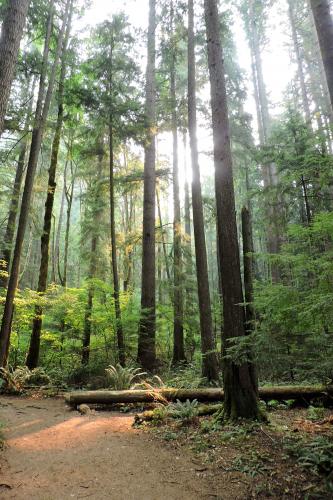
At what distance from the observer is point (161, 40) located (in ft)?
37.1

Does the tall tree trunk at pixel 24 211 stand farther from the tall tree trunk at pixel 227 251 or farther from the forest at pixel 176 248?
the tall tree trunk at pixel 227 251

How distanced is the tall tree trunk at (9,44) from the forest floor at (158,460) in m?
4.67

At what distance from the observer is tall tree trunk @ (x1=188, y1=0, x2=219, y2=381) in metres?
8.99

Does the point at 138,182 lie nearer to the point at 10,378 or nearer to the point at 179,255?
the point at 179,255

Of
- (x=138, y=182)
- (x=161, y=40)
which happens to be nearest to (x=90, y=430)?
(x=138, y=182)

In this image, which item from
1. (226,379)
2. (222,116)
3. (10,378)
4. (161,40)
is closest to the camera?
(226,379)

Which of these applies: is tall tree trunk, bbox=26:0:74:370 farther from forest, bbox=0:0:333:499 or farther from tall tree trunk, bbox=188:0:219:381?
tall tree trunk, bbox=188:0:219:381

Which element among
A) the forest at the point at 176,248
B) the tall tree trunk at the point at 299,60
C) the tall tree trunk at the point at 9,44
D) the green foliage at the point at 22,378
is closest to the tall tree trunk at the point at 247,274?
the forest at the point at 176,248

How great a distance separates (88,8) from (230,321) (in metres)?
13.9

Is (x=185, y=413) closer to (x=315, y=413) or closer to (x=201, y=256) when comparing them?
(x=315, y=413)

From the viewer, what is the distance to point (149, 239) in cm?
1223

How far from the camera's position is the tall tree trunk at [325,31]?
5.66 metres

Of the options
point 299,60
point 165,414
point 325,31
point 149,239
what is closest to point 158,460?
point 165,414

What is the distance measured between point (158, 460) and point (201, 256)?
5794 mm
